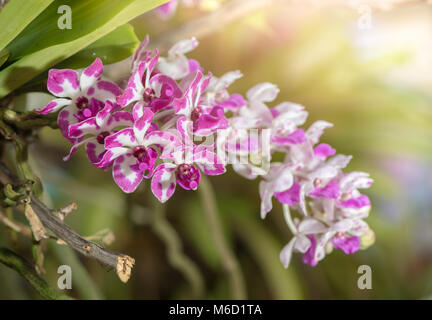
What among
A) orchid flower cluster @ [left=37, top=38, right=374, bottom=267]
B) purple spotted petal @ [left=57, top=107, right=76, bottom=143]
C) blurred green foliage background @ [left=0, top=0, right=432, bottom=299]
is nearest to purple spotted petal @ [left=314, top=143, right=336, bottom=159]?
orchid flower cluster @ [left=37, top=38, right=374, bottom=267]

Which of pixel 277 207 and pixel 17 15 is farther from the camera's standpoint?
pixel 277 207

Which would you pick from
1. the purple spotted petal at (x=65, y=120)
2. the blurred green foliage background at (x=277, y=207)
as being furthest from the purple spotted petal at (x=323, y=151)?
the blurred green foliage background at (x=277, y=207)

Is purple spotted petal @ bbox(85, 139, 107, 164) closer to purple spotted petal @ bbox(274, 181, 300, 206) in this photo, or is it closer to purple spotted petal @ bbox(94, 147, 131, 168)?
purple spotted petal @ bbox(94, 147, 131, 168)

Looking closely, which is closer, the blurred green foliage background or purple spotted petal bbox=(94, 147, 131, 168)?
purple spotted petal bbox=(94, 147, 131, 168)

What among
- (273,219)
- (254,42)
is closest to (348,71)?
(254,42)

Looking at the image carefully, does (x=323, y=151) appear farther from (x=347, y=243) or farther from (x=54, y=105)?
(x=54, y=105)

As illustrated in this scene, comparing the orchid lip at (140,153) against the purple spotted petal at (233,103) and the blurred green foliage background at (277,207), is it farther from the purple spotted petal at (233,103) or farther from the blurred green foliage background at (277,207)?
the blurred green foliage background at (277,207)

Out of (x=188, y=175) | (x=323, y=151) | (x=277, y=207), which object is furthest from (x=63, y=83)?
(x=277, y=207)
